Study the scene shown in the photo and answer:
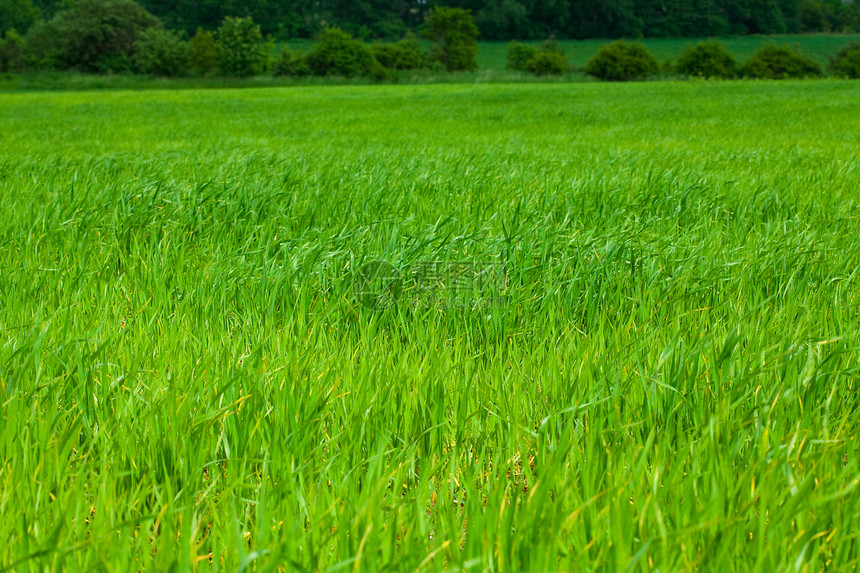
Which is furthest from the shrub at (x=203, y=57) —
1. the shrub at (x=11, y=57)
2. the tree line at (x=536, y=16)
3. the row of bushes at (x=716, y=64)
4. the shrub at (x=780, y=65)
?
the shrub at (x=780, y=65)

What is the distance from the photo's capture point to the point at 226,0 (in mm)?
90750

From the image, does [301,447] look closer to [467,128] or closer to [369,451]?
[369,451]

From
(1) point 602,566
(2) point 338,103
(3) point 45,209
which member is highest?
(2) point 338,103

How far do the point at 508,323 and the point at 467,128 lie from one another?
429 inches

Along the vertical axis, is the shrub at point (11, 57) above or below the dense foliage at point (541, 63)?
above

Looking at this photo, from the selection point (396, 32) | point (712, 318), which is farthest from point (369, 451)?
point (396, 32)

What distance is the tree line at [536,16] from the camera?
90.8m

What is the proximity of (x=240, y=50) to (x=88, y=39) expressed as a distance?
799 inches

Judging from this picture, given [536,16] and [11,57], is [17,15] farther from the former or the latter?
[536,16]

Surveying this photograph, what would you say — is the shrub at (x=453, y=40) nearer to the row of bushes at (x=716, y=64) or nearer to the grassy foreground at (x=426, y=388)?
the row of bushes at (x=716, y=64)

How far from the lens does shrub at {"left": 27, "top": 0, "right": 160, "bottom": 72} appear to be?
222 feet

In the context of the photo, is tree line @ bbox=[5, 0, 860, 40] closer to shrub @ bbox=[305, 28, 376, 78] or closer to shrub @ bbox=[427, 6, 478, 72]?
shrub @ bbox=[427, 6, 478, 72]

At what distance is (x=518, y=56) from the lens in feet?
205

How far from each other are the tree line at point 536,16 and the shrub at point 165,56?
89.5 feet
